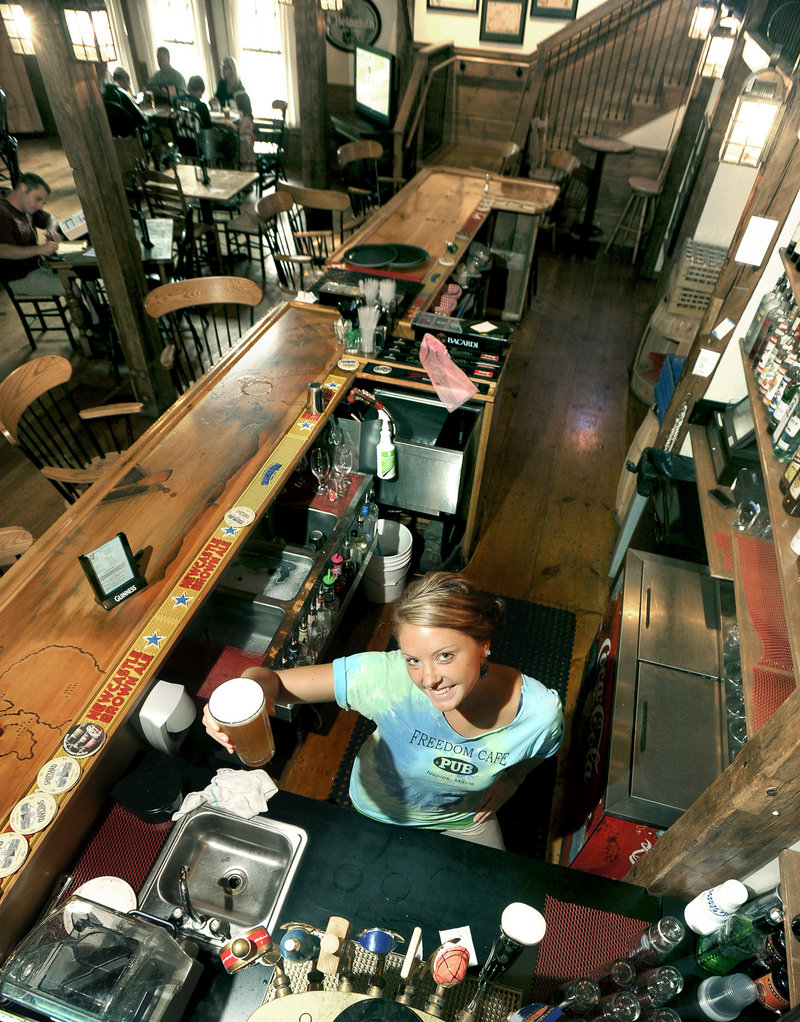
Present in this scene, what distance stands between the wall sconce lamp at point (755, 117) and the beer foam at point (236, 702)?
10.4 ft

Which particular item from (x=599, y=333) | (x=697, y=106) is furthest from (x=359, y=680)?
(x=697, y=106)

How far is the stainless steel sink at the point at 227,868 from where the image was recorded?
1506mm

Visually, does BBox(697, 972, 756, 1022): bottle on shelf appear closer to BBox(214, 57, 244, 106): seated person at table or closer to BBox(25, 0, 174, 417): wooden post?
BBox(25, 0, 174, 417): wooden post

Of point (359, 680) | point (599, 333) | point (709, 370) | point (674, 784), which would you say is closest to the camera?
point (359, 680)

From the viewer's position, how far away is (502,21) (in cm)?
857

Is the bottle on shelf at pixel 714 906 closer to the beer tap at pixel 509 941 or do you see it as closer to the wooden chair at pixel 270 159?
the beer tap at pixel 509 941

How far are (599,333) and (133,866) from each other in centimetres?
635

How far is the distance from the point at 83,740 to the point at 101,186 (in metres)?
3.63

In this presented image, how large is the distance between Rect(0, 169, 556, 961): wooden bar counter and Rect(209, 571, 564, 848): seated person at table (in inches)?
16.4

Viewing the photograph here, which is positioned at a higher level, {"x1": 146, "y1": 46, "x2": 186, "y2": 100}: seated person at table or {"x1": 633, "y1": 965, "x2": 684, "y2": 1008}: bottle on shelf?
{"x1": 146, "y1": 46, "x2": 186, "y2": 100}: seated person at table

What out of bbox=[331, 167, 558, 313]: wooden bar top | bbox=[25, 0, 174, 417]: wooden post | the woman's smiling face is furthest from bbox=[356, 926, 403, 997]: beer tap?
bbox=[25, 0, 174, 417]: wooden post

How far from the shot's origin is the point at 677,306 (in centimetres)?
493

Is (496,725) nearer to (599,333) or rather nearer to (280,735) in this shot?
(280,735)

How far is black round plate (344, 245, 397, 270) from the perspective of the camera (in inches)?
158
